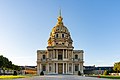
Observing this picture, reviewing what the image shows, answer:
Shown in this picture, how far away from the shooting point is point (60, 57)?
108m

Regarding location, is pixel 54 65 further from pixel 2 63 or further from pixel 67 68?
pixel 2 63

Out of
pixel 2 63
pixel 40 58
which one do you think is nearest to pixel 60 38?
pixel 40 58

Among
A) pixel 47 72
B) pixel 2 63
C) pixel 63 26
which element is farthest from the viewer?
pixel 63 26

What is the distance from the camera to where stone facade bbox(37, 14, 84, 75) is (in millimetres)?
106375

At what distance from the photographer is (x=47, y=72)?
106 m

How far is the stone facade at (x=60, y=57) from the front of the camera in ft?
349

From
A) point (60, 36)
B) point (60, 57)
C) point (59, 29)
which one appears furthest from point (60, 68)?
point (59, 29)

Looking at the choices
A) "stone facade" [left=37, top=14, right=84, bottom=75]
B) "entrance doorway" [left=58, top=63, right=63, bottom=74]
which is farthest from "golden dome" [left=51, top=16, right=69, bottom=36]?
"entrance doorway" [left=58, top=63, right=63, bottom=74]

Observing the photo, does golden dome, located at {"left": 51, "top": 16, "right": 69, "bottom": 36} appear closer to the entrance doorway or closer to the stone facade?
the stone facade

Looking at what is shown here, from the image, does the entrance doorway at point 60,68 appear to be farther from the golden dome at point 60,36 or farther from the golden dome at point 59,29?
the golden dome at point 59,29

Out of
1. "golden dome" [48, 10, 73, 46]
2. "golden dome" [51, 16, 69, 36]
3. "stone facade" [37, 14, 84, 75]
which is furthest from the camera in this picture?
"golden dome" [51, 16, 69, 36]

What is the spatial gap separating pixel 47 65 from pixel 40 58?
4.74 meters

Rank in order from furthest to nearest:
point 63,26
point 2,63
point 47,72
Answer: point 63,26
point 47,72
point 2,63

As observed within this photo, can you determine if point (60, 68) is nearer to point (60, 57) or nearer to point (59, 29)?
point (60, 57)
